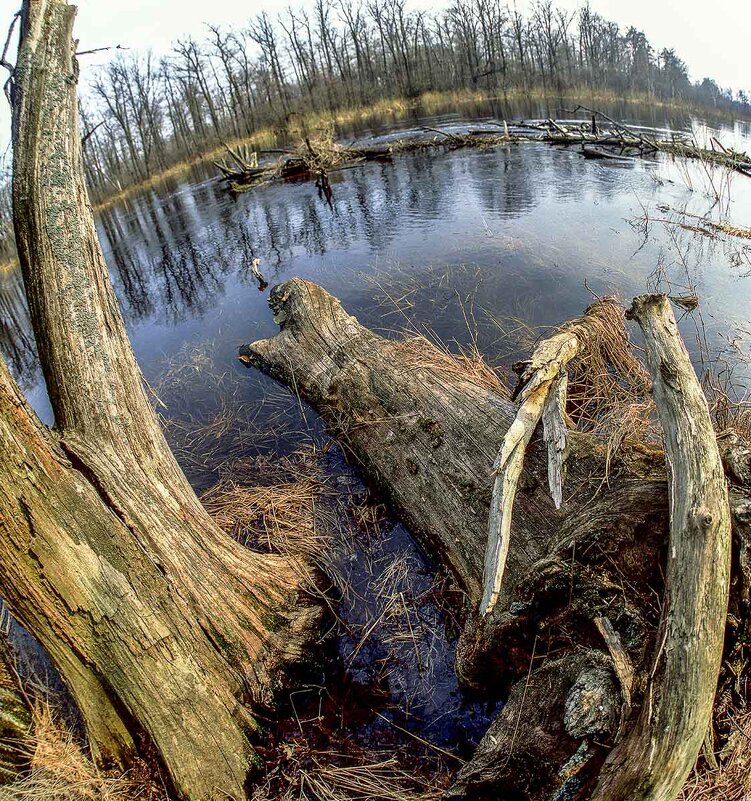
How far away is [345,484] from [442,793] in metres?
2.65

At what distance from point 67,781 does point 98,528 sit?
123 cm

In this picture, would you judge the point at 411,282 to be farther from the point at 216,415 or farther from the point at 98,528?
the point at 98,528

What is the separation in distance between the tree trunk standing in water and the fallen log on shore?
4.44 feet

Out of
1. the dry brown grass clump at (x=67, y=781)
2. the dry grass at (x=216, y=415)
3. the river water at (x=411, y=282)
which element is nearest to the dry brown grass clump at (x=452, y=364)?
the river water at (x=411, y=282)

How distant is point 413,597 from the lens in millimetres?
3736

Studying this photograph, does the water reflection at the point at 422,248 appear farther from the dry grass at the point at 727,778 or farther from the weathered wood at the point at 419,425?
the dry grass at the point at 727,778

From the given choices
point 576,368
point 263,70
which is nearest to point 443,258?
point 576,368

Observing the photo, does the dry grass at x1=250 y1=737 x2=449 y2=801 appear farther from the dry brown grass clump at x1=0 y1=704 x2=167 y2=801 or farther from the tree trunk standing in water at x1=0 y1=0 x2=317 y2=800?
the dry brown grass clump at x1=0 y1=704 x2=167 y2=801

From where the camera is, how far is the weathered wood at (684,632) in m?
1.77

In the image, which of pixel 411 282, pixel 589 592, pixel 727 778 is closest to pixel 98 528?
pixel 589 592

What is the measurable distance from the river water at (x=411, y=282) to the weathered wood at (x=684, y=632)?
1.38m

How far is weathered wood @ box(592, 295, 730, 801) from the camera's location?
1.77 meters

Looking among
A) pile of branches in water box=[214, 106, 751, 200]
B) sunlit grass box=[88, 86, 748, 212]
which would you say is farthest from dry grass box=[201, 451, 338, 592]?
sunlit grass box=[88, 86, 748, 212]

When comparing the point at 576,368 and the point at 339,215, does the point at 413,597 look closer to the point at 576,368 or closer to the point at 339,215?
the point at 576,368
